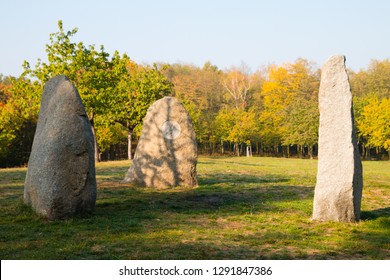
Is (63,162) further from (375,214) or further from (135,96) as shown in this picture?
(135,96)

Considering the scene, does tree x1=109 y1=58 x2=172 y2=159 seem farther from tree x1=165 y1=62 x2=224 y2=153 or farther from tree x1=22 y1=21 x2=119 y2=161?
tree x1=165 y1=62 x2=224 y2=153

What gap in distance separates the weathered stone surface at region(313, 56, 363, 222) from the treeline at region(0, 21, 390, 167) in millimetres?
23364

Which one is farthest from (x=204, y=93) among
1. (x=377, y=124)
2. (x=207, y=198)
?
(x=207, y=198)

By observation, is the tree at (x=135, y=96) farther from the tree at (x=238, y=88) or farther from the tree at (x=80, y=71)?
the tree at (x=238, y=88)

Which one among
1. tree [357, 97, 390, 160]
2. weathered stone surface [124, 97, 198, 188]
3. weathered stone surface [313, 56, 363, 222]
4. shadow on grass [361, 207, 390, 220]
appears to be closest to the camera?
weathered stone surface [313, 56, 363, 222]

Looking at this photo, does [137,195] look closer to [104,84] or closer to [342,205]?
[342,205]

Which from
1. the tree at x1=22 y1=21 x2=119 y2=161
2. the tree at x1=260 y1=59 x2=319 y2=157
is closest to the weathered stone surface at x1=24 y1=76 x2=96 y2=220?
the tree at x1=22 y1=21 x2=119 y2=161

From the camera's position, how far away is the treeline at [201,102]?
32.6 meters

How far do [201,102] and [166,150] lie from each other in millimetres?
A: 52625

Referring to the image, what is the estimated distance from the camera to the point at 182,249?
7.91 m

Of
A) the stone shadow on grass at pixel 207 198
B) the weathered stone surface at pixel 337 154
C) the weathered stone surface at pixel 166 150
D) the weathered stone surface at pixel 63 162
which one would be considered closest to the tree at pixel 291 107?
the stone shadow on grass at pixel 207 198

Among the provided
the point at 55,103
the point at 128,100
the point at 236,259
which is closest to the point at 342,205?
the point at 236,259

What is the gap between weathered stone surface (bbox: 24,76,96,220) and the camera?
405 inches

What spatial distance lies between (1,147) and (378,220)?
120ft
